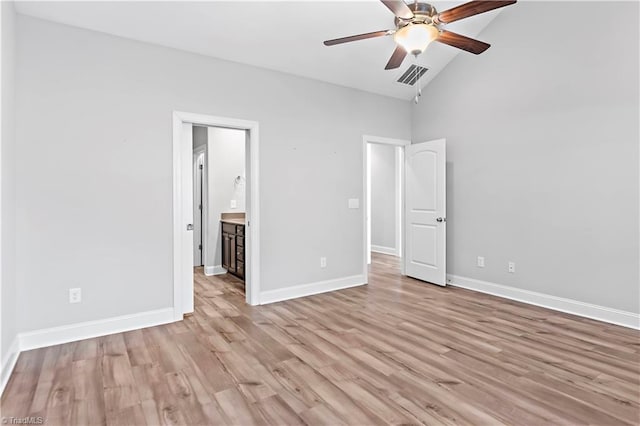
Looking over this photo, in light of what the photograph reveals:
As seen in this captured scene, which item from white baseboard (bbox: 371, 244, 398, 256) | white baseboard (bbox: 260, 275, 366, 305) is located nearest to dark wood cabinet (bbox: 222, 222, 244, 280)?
white baseboard (bbox: 260, 275, 366, 305)

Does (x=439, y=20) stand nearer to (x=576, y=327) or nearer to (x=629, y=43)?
(x=629, y=43)

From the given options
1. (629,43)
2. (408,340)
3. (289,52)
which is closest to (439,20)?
(289,52)

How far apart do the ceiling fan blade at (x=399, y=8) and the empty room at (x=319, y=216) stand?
0.02m

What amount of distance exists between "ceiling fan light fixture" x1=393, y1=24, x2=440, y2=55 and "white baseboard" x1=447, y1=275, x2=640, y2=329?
3095 mm

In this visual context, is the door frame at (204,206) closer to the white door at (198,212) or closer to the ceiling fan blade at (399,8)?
the white door at (198,212)

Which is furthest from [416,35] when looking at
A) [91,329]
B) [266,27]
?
[91,329]

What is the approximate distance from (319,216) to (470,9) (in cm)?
283

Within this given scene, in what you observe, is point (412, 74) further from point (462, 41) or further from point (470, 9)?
point (470, 9)

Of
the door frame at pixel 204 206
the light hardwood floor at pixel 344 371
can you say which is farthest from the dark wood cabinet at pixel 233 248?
the light hardwood floor at pixel 344 371

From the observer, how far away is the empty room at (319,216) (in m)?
2.26

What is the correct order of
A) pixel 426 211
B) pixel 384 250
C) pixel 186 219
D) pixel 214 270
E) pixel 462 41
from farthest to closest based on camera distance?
pixel 384 250, pixel 214 270, pixel 426 211, pixel 186 219, pixel 462 41

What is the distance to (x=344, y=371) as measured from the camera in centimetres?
243

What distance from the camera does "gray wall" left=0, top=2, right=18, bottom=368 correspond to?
2.33 metres

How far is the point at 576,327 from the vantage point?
10.8 ft
